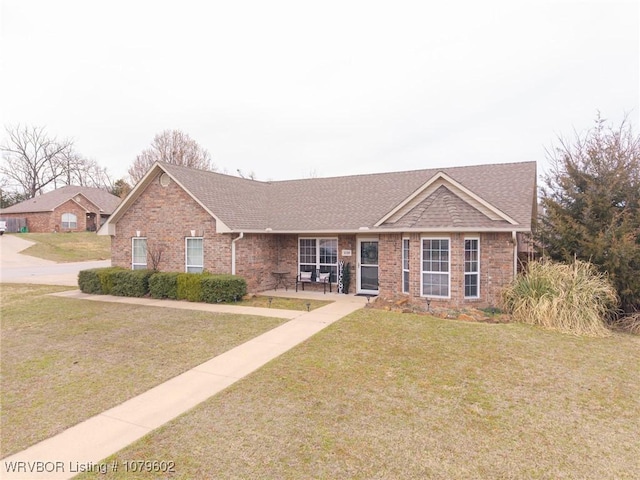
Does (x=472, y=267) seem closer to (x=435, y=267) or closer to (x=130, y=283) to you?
(x=435, y=267)

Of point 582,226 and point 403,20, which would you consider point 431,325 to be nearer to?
point 582,226

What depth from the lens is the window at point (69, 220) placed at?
42.7 m

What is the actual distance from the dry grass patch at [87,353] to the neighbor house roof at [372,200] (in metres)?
4.89

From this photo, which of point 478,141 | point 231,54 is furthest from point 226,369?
point 478,141

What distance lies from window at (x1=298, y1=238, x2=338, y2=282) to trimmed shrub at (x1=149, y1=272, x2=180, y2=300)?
17.0 feet

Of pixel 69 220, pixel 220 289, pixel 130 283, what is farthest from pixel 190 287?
pixel 69 220

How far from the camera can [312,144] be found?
122 feet

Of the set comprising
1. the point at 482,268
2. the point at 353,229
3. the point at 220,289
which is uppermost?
the point at 353,229

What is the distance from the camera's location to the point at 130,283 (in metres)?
14.4

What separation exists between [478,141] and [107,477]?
84.9 feet

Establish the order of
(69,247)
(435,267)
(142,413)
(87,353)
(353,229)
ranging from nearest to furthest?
(142,413) < (87,353) < (435,267) < (353,229) < (69,247)

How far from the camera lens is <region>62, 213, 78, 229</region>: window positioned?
42656 millimetres

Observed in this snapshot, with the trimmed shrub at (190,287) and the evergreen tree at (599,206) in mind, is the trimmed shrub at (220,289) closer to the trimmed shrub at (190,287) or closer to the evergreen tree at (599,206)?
the trimmed shrub at (190,287)

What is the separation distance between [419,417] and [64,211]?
1937 inches
